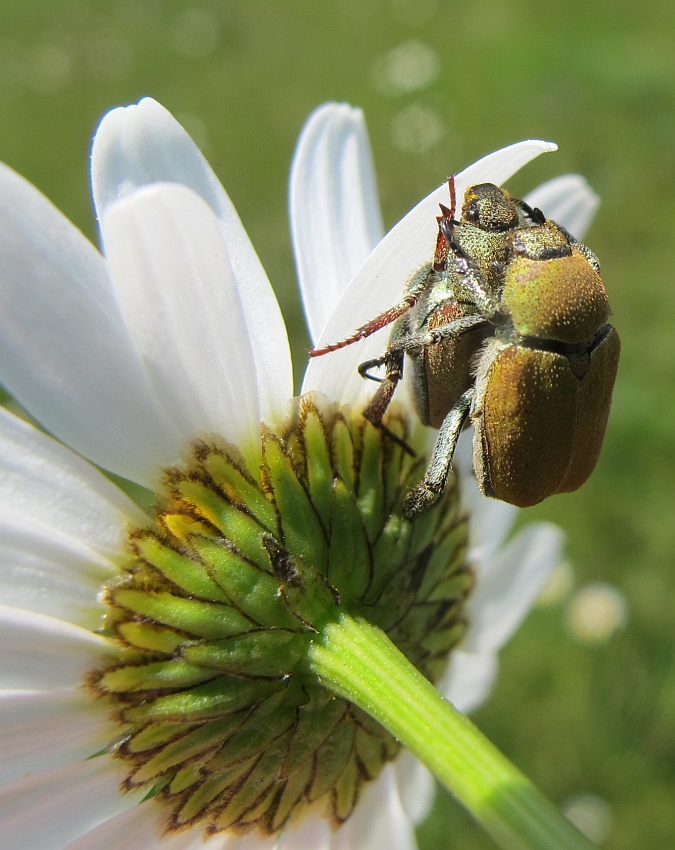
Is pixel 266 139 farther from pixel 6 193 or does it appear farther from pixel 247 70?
pixel 6 193

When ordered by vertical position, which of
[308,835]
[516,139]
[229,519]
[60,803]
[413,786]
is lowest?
[516,139]

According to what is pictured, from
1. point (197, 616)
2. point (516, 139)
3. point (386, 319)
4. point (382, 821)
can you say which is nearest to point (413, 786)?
point (382, 821)

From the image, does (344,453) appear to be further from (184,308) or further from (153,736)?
(153,736)

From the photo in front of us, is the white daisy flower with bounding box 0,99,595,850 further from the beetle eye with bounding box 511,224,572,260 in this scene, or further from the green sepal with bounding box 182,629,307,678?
the beetle eye with bounding box 511,224,572,260

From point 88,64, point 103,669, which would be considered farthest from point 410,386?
point 88,64

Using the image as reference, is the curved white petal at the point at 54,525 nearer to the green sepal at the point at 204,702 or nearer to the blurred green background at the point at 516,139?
the green sepal at the point at 204,702

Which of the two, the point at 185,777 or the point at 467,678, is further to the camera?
the point at 467,678
